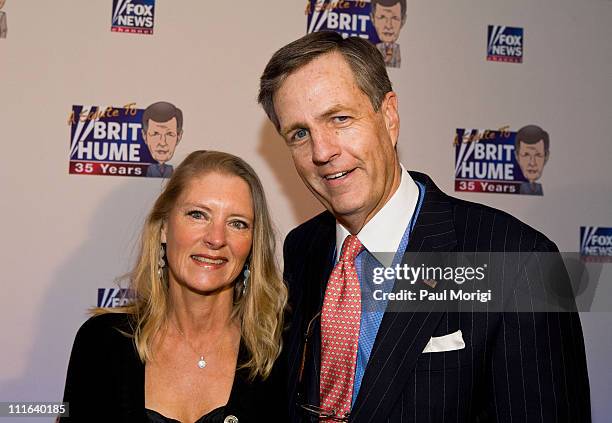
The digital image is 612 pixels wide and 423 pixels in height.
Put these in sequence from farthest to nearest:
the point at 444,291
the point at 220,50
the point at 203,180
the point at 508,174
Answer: the point at 508,174
the point at 220,50
the point at 203,180
the point at 444,291

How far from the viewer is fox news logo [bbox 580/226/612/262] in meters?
3.16

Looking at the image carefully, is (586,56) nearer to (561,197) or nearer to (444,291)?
(561,197)

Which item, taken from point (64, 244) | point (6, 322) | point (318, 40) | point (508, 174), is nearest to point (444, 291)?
point (318, 40)

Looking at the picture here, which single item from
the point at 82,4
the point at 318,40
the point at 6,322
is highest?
the point at 82,4

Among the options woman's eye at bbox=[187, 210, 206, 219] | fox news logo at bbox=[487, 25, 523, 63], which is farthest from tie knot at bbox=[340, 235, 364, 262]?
fox news logo at bbox=[487, 25, 523, 63]

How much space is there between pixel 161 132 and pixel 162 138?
0.03 metres

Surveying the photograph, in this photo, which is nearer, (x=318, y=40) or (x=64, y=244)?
(x=318, y=40)

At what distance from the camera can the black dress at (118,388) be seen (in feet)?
6.57

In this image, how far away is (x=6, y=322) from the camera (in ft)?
Answer: 8.94

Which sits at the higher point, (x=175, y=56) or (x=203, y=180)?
(x=175, y=56)

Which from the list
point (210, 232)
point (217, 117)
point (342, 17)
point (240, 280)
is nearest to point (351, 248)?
point (210, 232)

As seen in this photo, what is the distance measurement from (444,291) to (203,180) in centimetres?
88

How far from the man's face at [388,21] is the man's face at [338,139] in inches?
46.6

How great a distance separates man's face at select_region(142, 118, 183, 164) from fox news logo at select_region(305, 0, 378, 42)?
2.50 ft
